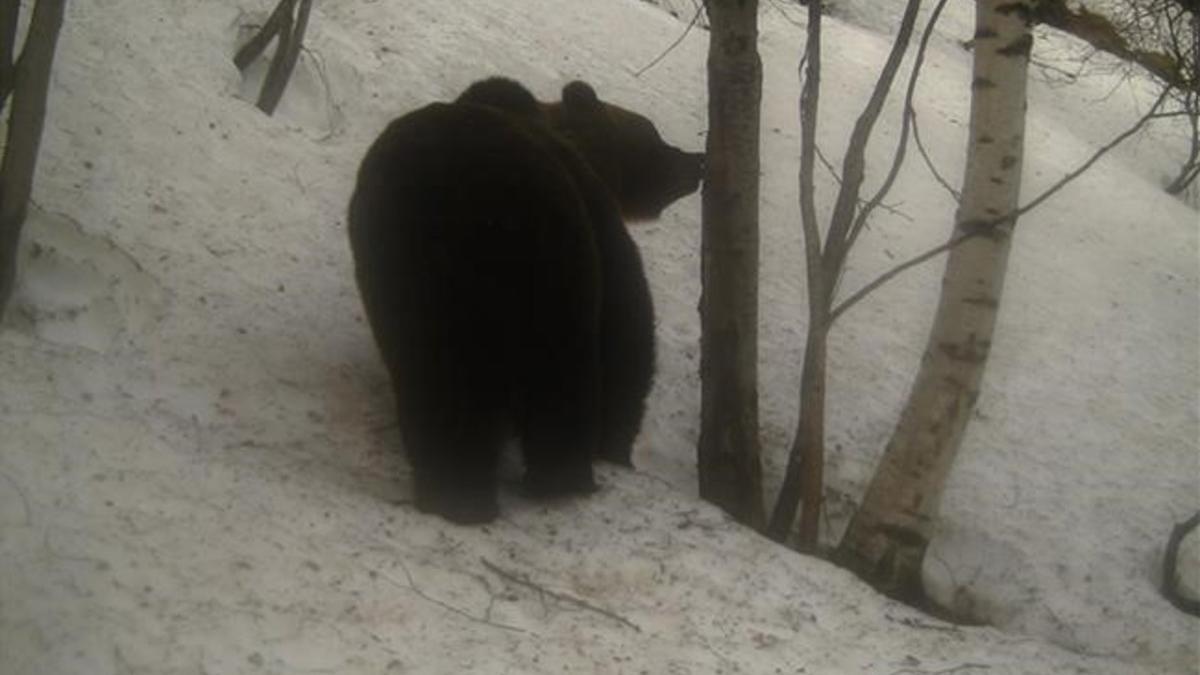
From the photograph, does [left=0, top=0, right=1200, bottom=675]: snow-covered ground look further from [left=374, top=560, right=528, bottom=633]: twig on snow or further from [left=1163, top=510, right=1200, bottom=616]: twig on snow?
[left=1163, top=510, right=1200, bottom=616]: twig on snow

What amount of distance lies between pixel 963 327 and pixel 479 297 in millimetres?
2131

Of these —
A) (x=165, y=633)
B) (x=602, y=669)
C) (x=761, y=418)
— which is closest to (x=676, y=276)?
(x=761, y=418)

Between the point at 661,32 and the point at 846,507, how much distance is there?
7813mm

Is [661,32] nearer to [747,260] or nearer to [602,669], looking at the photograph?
[747,260]

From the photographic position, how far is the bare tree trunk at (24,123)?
173 inches

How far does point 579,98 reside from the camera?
6121 millimetres

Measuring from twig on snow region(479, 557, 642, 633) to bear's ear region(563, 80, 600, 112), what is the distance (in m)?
2.68

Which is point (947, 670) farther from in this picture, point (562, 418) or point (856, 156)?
point (856, 156)

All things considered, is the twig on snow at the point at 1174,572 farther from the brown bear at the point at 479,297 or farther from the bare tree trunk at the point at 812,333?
the brown bear at the point at 479,297

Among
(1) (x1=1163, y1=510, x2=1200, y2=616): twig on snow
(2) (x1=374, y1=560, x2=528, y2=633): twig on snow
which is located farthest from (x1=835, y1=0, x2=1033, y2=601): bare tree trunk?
(2) (x1=374, y1=560, x2=528, y2=633): twig on snow

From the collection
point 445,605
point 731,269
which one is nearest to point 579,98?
point 731,269

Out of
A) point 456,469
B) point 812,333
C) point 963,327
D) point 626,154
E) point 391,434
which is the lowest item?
point 391,434

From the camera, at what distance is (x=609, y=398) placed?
5.60 meters

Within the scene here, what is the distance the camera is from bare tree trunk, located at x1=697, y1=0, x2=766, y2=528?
5309mm
